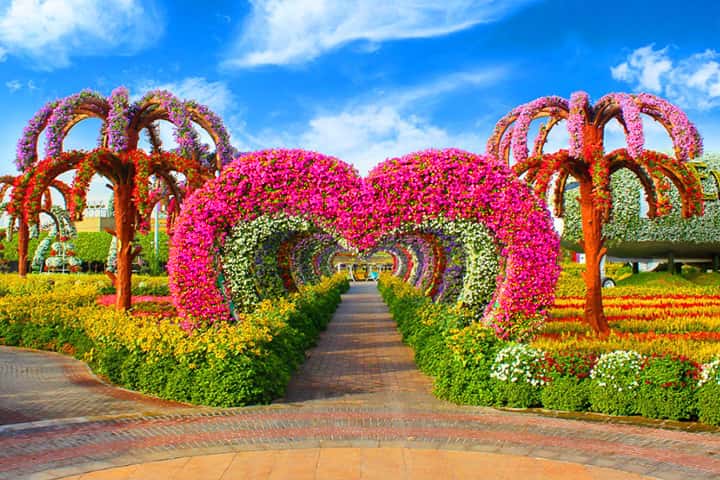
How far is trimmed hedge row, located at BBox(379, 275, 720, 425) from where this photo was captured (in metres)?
6.97

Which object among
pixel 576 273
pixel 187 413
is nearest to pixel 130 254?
pixel 187 413

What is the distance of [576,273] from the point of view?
32344 mm

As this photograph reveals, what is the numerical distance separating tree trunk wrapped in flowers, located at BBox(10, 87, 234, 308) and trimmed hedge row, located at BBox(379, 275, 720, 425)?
5.69 metres

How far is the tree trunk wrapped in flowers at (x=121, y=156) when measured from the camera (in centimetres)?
1084

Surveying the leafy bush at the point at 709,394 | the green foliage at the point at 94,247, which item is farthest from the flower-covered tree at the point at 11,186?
the green foliage at the point at 94,247

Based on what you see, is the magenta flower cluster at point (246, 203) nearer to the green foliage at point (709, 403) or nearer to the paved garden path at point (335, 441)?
the paved garden path at point (335, 441)

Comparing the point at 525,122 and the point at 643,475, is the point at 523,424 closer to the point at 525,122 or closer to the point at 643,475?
the point at 643,475

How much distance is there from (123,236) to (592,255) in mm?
8913

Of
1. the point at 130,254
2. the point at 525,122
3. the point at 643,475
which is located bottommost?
the point at 643,475

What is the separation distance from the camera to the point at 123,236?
12508 mm

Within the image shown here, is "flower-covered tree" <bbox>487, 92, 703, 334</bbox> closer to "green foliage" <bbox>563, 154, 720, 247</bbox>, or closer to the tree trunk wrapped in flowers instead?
the tree trunk wrapped in flowers

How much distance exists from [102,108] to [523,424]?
981 cm

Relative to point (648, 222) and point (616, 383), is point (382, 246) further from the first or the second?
point (648, 222)

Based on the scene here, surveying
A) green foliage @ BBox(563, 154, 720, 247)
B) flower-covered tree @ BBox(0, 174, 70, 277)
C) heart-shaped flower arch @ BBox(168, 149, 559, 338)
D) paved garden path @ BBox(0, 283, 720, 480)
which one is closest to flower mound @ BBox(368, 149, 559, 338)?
heart-shaped flower arch @ BBox(168, 149, 559, 338)
